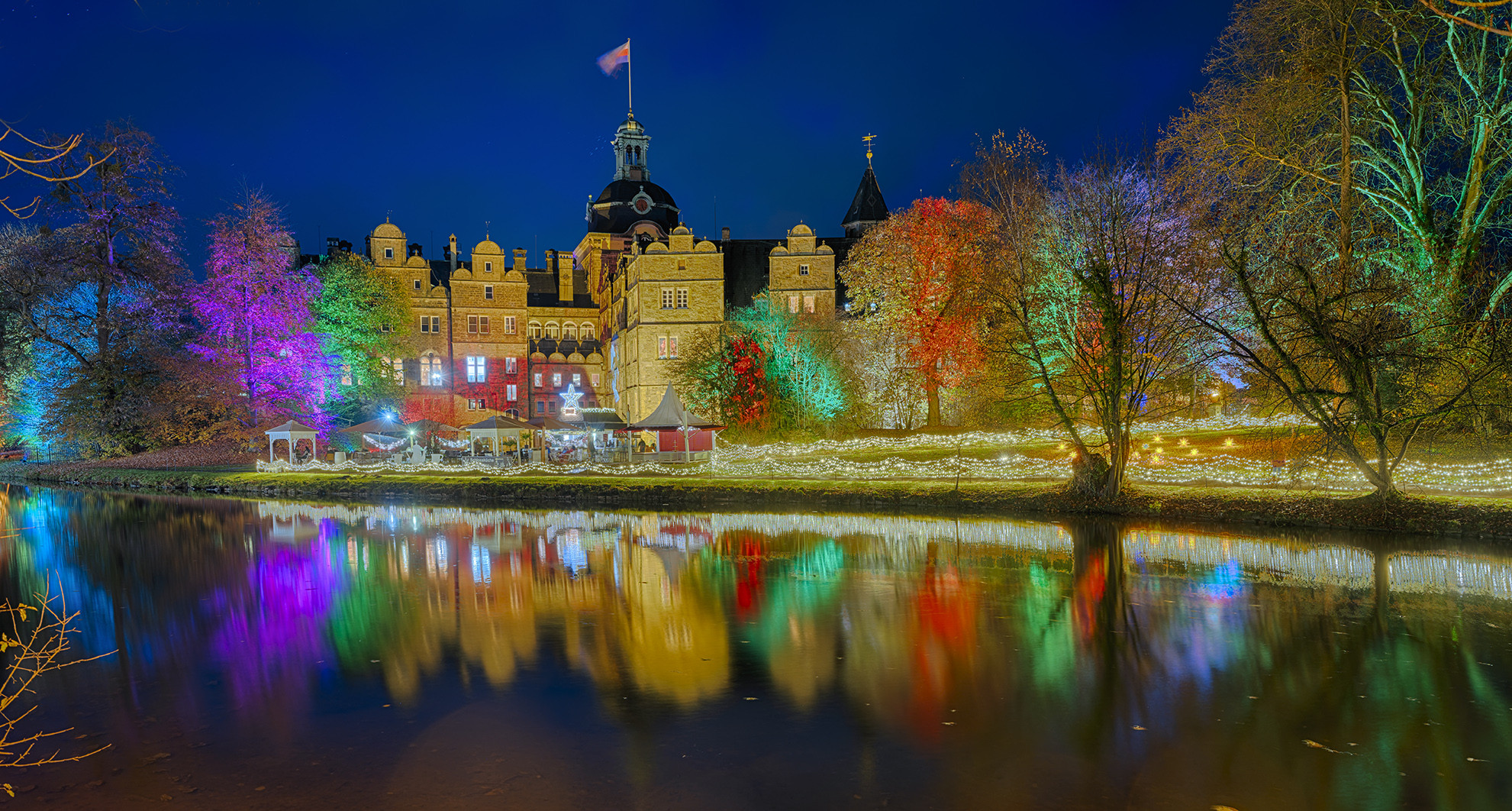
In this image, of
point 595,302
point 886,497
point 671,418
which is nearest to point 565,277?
point 595,302

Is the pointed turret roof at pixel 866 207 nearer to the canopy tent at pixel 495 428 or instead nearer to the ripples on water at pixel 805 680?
the canopy tent at pixel 495 428

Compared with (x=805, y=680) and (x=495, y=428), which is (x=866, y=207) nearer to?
(x=495, y=428)

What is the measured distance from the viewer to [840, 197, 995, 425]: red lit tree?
33.5m

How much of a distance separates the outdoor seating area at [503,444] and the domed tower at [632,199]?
1878 centimetres

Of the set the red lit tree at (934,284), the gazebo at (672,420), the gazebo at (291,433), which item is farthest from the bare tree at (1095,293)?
the gazebo at (291,433)

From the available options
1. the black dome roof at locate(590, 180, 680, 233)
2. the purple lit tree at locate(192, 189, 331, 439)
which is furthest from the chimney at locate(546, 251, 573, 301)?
the purple lit tree at locate(192, 189, 331, 439)

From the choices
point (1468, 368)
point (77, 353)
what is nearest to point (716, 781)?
point (1468, 368)

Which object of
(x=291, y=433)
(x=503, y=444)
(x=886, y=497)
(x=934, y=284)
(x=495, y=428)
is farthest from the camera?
(x=503, y=444)

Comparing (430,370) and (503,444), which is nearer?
(503,444)

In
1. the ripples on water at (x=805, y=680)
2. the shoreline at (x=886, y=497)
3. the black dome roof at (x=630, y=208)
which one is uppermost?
the black dome roof at (x=630, y=208)

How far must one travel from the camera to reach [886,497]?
21297 mm

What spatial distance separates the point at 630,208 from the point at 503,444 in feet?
76.0

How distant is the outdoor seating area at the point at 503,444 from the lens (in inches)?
1262

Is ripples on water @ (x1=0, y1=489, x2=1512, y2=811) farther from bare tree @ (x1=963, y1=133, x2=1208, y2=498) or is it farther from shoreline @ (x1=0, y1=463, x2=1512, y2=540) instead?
bare tree @ (x1=963, y1=133, x2=1208, y2=498)
